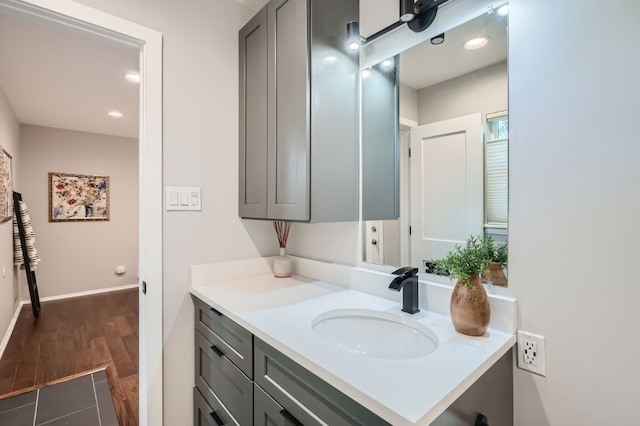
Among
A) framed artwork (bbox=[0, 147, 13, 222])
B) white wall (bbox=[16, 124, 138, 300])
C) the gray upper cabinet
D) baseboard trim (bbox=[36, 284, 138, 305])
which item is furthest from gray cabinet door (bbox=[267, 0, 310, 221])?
baseboard trim (bbox=[36, 284, 138, 305])

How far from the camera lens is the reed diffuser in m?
1.75

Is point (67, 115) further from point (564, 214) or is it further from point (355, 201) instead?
point (564, 214)

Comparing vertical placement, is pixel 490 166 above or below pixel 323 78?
below

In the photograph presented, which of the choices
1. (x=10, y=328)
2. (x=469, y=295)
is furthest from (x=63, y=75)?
(x=469, y=295)

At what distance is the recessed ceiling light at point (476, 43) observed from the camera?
106cm

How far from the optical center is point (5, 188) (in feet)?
9.82

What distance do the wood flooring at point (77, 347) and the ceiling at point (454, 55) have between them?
2.47 meters

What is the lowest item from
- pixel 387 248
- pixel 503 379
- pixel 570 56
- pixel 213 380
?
pixel 213 380

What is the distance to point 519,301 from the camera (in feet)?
3.16

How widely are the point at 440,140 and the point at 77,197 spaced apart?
512 cm

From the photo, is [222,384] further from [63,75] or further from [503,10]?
[63,75]

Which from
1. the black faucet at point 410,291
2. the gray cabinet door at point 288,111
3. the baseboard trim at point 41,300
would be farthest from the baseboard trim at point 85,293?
the black faucet at point 410,291

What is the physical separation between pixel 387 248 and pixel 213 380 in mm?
997

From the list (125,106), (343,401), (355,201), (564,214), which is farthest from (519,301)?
(125,106)
